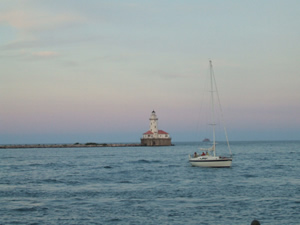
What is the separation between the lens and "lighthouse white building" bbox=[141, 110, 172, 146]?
16512 cm

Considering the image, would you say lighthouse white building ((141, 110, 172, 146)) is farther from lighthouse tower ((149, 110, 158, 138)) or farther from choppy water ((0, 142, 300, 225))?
choppy water ((0, 142, 300, 225))

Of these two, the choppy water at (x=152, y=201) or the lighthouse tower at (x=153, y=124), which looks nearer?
the choppy water at (x=152, y=201)

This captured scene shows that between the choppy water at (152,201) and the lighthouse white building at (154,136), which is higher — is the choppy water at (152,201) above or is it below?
below

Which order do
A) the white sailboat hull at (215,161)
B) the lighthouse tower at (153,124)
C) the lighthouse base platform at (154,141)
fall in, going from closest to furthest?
the white sailboat hull at (215,161) < the lighthouse tower at (153,124) < the lighthouse base platform at (154,141)

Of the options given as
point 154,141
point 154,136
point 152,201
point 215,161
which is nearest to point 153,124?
point 154,136

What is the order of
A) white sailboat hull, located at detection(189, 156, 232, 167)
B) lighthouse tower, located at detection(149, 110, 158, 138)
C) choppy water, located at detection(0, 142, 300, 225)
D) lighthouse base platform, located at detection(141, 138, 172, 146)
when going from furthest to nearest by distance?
lighthouse base platform, located at detection(141, 138, 172, 146), lighthouse tower, located at detection(149, 110, 158, 138), white sailboat hull, located at detection(189, 156, 232, 167), choppy water, located at detection(0, 142, 300, 225)

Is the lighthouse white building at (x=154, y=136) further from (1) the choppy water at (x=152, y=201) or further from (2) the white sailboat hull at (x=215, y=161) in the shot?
(1) the choppy water at (x=152, y=201)

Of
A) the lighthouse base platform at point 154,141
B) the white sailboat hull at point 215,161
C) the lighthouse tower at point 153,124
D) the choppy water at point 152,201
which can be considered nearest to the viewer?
the choppy water at point 152,201

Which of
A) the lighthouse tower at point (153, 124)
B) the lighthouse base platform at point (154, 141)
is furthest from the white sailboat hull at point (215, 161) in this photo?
the lighthouse base platform at point (154, 141)

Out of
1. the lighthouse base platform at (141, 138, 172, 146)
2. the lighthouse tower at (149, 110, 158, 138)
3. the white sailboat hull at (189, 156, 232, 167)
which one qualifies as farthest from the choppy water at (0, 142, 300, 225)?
the lighthouse base platform at (141, 138, 172, 146)

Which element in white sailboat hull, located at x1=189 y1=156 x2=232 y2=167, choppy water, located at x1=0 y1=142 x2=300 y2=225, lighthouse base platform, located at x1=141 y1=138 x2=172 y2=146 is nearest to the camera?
choppy water, located at x1=0 y1=142 x2=300 y2=225

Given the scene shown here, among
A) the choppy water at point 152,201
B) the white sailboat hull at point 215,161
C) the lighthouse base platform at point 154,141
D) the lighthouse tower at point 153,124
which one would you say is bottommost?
the choppy water at point 152,201

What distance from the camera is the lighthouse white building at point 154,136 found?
16512cm

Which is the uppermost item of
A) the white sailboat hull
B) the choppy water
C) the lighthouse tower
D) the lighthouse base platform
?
the lighthouse tower
